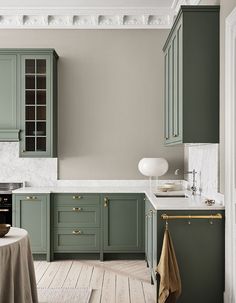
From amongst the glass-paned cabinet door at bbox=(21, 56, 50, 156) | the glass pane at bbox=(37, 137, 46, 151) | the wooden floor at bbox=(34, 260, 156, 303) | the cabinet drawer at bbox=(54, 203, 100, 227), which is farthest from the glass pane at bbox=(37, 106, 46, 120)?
the wooden floor at bbox=(34, 260, 156, 303)

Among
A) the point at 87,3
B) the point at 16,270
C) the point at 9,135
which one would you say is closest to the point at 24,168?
the point at 9,135

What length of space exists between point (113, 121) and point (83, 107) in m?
0.44

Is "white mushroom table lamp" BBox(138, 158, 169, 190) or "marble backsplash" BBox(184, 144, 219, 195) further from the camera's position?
"white mushroom table lamp" BBox(138, 158, 169, 190)

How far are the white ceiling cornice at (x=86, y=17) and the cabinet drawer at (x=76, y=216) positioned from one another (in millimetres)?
2418

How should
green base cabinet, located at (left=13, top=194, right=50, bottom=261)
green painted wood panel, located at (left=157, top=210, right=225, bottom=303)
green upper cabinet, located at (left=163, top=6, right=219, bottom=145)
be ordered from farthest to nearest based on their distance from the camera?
green base cabinet, located at (left=13, top=194, right=50, bottom=261), green upper cabinet, located at (left=163, top=6, right=219, bottom=145), green painted wood panel, located at (left=157, top=210, right=225, bottom=303)

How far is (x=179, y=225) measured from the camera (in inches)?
145

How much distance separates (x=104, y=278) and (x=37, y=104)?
230 centimetres

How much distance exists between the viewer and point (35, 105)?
18.4 ft

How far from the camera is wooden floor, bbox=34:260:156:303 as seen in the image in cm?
417

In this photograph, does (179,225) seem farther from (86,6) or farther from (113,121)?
(86,6)

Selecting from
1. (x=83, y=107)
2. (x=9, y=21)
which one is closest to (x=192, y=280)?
(x=83, y=107)

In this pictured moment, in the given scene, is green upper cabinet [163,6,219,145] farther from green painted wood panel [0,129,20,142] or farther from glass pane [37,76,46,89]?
green painted wood panel [0,129,20,142]

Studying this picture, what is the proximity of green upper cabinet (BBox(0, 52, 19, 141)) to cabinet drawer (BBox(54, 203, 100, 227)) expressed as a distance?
1230 mm

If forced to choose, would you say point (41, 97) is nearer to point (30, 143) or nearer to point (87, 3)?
point (30, 143)
